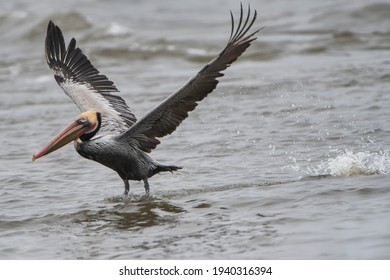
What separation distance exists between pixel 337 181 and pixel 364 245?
189 centimetres

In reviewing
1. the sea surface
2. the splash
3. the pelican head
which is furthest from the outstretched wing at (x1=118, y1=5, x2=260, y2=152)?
the splash

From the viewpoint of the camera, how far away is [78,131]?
793 centimetres

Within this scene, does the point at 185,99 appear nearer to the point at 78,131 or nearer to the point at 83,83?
the point at 78,131

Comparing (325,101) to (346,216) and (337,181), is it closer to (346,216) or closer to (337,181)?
(337,181)

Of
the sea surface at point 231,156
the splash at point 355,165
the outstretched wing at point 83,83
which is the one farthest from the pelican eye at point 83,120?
the splash at point 355,165

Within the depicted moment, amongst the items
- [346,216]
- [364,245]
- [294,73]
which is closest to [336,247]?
[364,245]

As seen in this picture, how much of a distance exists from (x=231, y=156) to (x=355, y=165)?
5.90 ft

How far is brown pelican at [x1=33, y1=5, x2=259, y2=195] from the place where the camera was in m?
7.31

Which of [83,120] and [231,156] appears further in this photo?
[231,156]

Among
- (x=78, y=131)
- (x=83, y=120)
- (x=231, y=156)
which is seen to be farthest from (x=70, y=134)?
(x=231, y=156)

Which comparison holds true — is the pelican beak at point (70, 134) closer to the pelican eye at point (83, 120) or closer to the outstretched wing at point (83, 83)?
the pelican eye at point (83, 120)

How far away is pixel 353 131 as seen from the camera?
995 centimetres

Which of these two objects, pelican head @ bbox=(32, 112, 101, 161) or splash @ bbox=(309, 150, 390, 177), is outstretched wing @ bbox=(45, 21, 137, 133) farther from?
splash @ bbox=(309, 150, 390, 177)

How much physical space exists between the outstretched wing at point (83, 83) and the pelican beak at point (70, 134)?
1.97 ft
